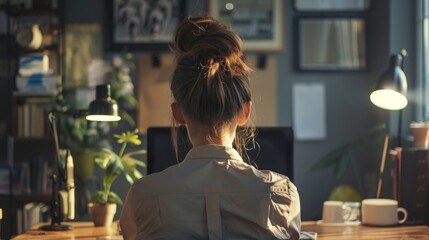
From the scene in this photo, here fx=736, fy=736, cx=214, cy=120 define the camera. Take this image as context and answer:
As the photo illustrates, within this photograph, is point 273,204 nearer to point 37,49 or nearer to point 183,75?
point 183,75

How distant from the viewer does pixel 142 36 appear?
16.8 feet

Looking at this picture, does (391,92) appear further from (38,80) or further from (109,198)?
(38,80)

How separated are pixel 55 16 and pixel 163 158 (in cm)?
286

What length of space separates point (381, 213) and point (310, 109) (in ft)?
8.17

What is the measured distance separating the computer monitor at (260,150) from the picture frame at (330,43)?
106 inches

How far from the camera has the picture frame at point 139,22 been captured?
16.8ft

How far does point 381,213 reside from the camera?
2678 mm

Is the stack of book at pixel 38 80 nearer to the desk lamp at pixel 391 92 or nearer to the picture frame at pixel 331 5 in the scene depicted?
the picture frame at pixel 331 5

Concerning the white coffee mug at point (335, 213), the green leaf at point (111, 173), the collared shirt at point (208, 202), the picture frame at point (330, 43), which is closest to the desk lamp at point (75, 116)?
the green leaf at point (111, 173)

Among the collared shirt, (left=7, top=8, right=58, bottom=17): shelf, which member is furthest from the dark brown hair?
(left=7, top=8, right=58, bottom=17): shelf

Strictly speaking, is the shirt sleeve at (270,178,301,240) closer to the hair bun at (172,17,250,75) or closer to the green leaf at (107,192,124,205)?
the hair bun at (172,17,250,75)

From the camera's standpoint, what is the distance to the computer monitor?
2459 mm

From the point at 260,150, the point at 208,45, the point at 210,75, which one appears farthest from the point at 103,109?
the point at 210,75

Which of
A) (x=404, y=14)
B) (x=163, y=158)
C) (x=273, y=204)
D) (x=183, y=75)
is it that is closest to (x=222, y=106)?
(x=183, y=75)
